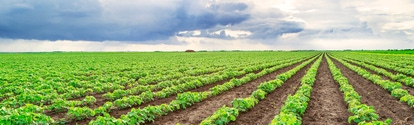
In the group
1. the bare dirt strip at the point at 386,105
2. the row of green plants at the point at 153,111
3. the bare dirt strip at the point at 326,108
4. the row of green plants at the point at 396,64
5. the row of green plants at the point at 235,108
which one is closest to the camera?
the row of green plants at the point at 153,111

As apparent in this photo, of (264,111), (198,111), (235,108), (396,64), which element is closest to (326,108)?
(264,111)

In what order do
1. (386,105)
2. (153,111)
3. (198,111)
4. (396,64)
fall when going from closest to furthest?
(153,111) < (198,111) < (386,105) < (396,64)

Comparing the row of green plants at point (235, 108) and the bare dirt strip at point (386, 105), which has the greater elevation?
the row of green plants at point (235, 108)

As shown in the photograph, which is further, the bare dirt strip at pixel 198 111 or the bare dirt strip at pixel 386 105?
the bare dirt strip at pixel 386 105

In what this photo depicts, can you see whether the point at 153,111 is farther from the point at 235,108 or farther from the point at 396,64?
the point at 396,64

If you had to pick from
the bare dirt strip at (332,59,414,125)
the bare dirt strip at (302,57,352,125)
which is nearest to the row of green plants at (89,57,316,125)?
the bare dirt strip at (302,57,352,125)

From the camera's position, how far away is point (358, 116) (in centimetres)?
891

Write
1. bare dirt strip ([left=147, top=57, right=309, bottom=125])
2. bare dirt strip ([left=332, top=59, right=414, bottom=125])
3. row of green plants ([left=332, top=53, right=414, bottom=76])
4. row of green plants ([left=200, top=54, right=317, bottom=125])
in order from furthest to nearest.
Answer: row of green plants ([left=332, top=53, right=414, bottom=76])
bare dirt strip ([left=332, top=59, right=414, bottom=125])
bare dirt strip ([left=147, top=57, right=309, bottom=125])
row of green plants ([left=200, top=54, right=317, bottom=125])

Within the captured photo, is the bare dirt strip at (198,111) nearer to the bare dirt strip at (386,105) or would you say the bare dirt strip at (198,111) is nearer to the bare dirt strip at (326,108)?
the bare dirt strip at (326,108)

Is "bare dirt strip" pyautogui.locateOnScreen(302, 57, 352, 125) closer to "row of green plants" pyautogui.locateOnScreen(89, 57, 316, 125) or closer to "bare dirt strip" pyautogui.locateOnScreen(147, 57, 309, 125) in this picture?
"bare dirt strip" pyautogui.locateOnScreen(147, 57, 309, 125)

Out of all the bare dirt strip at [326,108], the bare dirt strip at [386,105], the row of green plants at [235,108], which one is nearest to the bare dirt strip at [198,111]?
the row of green plants at [235,108]

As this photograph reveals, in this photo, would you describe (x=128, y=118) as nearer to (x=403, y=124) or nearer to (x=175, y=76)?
(x=403, y=124)

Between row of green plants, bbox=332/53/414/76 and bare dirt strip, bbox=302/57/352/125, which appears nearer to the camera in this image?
bare dirt strip, bbox=302/57/352/125

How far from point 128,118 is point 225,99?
5.47 m
